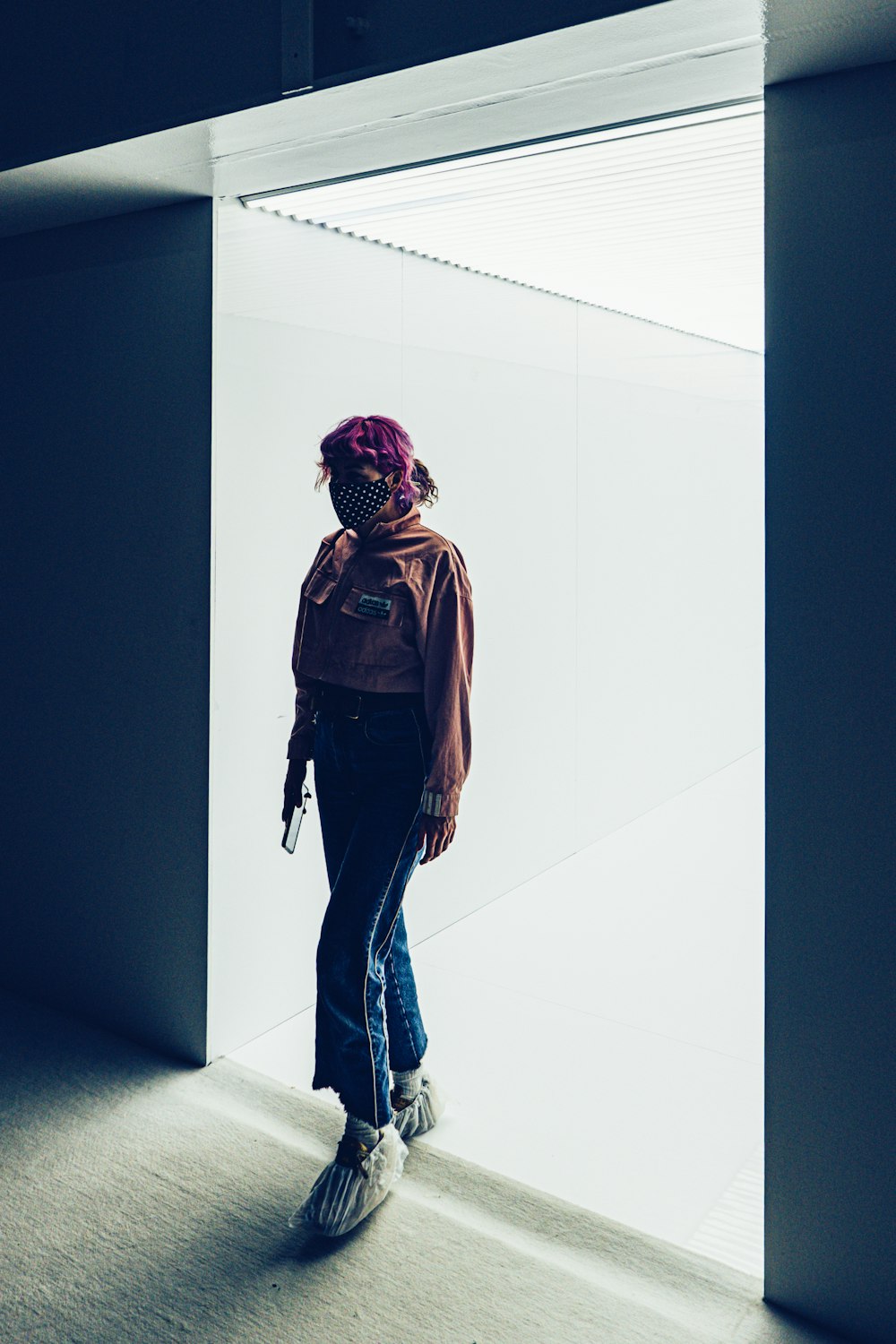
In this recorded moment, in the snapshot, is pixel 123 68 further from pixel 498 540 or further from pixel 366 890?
pixel 498 540

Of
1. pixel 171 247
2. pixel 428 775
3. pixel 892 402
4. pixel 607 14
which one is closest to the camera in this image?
pixel 607 14

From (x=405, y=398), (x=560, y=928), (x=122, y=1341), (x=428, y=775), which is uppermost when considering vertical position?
(x=405, y=398)

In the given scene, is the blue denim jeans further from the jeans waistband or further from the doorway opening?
the doorway opening

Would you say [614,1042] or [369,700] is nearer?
[369,700]

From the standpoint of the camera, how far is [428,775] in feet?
8.63

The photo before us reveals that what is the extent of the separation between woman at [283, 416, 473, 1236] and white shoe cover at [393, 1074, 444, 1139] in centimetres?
23

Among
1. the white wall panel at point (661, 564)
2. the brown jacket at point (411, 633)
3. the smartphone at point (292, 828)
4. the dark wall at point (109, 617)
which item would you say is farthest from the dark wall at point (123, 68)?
the white wall panel at point (661, 564)

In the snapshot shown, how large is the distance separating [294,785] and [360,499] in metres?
0.78

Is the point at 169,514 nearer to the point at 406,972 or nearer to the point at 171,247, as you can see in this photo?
the point at 171,247

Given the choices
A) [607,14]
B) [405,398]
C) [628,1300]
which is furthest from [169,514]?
[628,1300]

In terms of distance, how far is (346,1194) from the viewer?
103 inches

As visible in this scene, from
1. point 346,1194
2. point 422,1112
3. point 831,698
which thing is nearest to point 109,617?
point 422,1112

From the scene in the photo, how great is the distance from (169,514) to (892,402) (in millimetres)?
2020

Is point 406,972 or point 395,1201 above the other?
point 406,972
